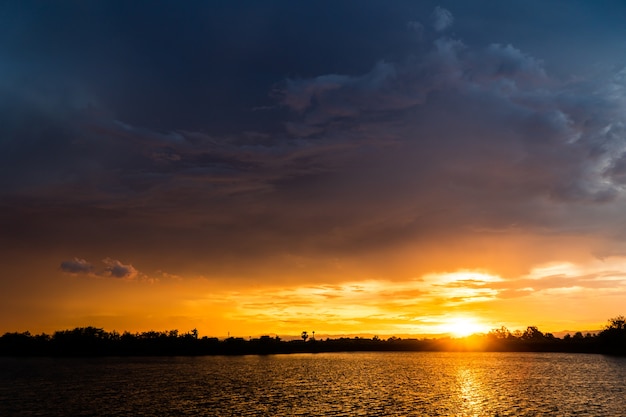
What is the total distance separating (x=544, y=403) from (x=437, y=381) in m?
48.0

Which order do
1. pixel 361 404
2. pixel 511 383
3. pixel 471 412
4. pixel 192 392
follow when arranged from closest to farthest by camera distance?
1. pixel 471 412
2. pixel 361 404
3. pixel 192 392
4. pixel 511 383

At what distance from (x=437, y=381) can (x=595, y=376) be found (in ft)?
163

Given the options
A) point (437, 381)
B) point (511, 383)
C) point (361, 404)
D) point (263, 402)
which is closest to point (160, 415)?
point (263, 402)

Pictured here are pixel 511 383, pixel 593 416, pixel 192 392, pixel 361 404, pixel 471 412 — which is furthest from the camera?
pixel 511 383

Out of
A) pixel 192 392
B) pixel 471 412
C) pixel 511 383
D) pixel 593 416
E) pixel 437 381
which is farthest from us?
pixel 437 381

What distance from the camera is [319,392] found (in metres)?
102

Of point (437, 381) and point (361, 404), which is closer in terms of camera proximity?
point (361, 404)

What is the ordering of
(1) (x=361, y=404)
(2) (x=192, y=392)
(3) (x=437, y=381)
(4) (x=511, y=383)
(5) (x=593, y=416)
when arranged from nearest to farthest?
(5) (x=593, y=416)
(1) (x=361, y=404)
(2) (x=192, y=392)
(4) (x=511, y=383)
(3) (x=437, y=381)

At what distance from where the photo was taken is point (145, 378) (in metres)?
133

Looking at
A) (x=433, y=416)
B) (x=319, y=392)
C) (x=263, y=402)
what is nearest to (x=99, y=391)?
(x=263, y=402)

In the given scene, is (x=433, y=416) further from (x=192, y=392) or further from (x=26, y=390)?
(x=26, y=390)

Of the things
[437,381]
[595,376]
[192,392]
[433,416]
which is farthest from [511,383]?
[192,392]

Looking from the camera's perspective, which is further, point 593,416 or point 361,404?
point 361,404

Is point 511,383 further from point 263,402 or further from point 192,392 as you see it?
point 192,392
